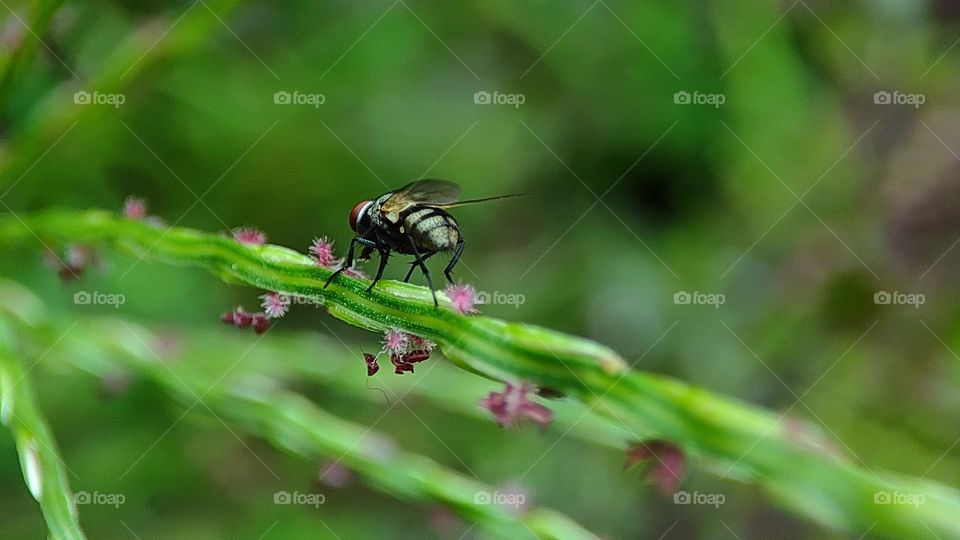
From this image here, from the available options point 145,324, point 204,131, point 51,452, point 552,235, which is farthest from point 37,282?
point 552,235

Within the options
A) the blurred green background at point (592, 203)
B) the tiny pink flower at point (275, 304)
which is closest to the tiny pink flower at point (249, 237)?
the tiny pink flower at point (275, 304)

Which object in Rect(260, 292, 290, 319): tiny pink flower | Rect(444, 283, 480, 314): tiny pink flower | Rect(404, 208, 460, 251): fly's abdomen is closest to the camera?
Rect(444, 283, 480, 314): tiny pink flower

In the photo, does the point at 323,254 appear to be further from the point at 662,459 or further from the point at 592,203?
the point at 592,203

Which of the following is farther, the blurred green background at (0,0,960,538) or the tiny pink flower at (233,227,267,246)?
the blurred green background at (0,0,960,538)

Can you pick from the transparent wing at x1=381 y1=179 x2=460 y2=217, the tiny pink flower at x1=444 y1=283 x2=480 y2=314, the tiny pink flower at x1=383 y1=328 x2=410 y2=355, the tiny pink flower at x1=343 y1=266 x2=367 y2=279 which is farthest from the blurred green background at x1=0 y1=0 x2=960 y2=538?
the tiny pink flower at x1=444 y1=283 x2=480 y2=314

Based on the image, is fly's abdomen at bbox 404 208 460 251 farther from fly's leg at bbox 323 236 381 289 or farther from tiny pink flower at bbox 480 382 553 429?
tiny pink flower at bbox 480 382 553 429

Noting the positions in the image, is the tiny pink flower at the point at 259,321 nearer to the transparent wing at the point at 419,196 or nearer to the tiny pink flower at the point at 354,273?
the tiny pink flower at the point at 354,273
